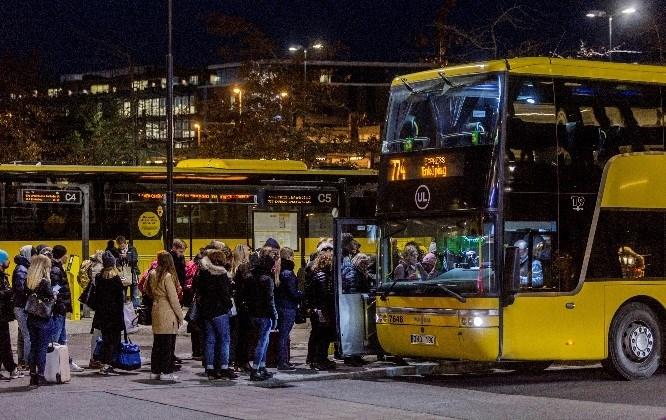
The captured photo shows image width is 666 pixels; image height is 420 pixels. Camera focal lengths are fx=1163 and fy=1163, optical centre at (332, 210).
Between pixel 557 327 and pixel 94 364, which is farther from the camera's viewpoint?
pixel 94 364

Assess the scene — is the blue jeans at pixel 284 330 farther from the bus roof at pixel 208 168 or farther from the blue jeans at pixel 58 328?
the bus roof at pixel 208 168

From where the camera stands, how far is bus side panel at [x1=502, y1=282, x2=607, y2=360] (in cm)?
1479

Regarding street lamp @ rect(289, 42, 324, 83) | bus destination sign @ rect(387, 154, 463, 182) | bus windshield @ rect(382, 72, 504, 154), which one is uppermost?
street lamp @ rect(289, 42, 324, 83)

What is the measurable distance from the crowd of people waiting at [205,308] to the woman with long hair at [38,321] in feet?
0.04

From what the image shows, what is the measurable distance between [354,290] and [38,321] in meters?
4.49

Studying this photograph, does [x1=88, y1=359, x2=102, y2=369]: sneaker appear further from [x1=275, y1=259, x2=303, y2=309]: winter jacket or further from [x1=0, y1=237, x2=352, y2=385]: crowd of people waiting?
[x1=275, y1=259, x2=303, y2=309]: winter jacket

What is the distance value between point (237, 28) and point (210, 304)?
32.5 meters

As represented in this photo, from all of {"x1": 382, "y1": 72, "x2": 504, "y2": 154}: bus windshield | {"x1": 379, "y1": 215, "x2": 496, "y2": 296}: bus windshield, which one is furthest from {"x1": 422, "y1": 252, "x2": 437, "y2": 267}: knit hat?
{"x1": 382, "y1": 72, "x2": 504, "y2": 154}: bus windshield

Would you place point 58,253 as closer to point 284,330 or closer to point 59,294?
point 59,294

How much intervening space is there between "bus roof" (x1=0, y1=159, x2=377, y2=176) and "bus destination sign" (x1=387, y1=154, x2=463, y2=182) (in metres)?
14.8

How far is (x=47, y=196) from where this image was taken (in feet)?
91.9

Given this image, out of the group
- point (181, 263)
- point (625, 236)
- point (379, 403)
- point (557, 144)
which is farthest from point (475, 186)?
point (181, 263)

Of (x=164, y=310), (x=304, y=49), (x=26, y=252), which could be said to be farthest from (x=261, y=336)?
(x=304, y=49)

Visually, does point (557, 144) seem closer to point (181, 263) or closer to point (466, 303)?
point (466, 303)
